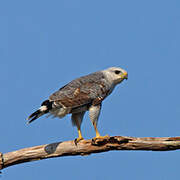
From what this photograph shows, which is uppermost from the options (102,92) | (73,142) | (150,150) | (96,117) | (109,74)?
(109,74)

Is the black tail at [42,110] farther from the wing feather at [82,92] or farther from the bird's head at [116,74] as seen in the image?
the bird's head at [116,74]

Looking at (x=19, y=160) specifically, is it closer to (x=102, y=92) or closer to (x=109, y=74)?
(x=102, y=92)

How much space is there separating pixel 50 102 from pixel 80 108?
2.86ft

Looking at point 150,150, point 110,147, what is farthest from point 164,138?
point 110,147

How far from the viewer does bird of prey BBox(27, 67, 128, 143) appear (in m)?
8.57

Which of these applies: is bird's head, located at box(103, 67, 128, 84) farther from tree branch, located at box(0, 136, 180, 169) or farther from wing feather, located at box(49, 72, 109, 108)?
tree branch, located at box(0, 136, 180, 169)

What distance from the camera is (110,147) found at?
26.1 ft

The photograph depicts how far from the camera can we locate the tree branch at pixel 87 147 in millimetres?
7719

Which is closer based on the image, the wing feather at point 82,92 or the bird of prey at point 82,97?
the bird of prey at point 82,97

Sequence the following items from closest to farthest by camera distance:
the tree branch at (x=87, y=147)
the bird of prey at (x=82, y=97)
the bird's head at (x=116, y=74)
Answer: the tree branch at (x=87, y=147) → the bird of prey at (x=82, y=97) → the bird's head at (x=116, y=74)

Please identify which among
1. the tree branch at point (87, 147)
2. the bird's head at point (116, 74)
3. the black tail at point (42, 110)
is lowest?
the tree branch at point (87, 147)

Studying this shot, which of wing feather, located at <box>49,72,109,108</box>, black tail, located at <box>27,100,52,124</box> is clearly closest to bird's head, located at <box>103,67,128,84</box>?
wing feather, located at <box>49,72,109,108</box>

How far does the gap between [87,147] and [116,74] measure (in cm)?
257

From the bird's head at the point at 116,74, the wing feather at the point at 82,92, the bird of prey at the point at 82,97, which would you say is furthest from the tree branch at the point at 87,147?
the bird's head at the point at 116,74
